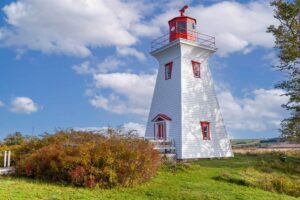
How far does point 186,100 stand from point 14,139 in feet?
39.2

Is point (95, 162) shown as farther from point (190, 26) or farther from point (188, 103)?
point (190, 26)

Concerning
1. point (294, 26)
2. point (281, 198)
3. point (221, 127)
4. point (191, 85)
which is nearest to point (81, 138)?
point (281, 198)

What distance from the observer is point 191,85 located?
79.2ft

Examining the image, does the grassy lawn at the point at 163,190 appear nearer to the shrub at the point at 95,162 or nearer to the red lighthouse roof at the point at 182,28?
the shrub at the point at 95,162

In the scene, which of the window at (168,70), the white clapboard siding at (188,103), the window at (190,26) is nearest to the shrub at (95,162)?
the white clapboard siding at (188,103)

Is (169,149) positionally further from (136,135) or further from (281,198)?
(281,198)

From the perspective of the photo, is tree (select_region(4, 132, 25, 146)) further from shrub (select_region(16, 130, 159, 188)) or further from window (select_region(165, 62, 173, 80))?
window (select_region(165, 62, 173, 80))

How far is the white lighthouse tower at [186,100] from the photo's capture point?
→ 2298cm

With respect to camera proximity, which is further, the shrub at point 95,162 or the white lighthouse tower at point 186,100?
the white lighthouse tower at point 186,100

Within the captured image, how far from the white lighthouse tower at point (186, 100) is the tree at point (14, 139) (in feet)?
30.5

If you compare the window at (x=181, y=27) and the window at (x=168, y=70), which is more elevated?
the window at (x=181, y=27)

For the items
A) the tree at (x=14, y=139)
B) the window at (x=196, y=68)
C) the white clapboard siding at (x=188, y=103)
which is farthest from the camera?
the window at (x=196, y=68)

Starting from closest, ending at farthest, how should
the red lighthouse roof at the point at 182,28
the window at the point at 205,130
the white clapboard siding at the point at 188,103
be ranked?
the white clapboard siding at the point at 188,103
the window at the point at 205,130
the red lighthouse roof at the point at 182,28

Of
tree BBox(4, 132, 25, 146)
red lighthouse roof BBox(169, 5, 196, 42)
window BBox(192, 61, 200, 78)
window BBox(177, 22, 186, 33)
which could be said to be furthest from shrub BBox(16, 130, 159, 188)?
window BBox(177, 22, 186, 33)
